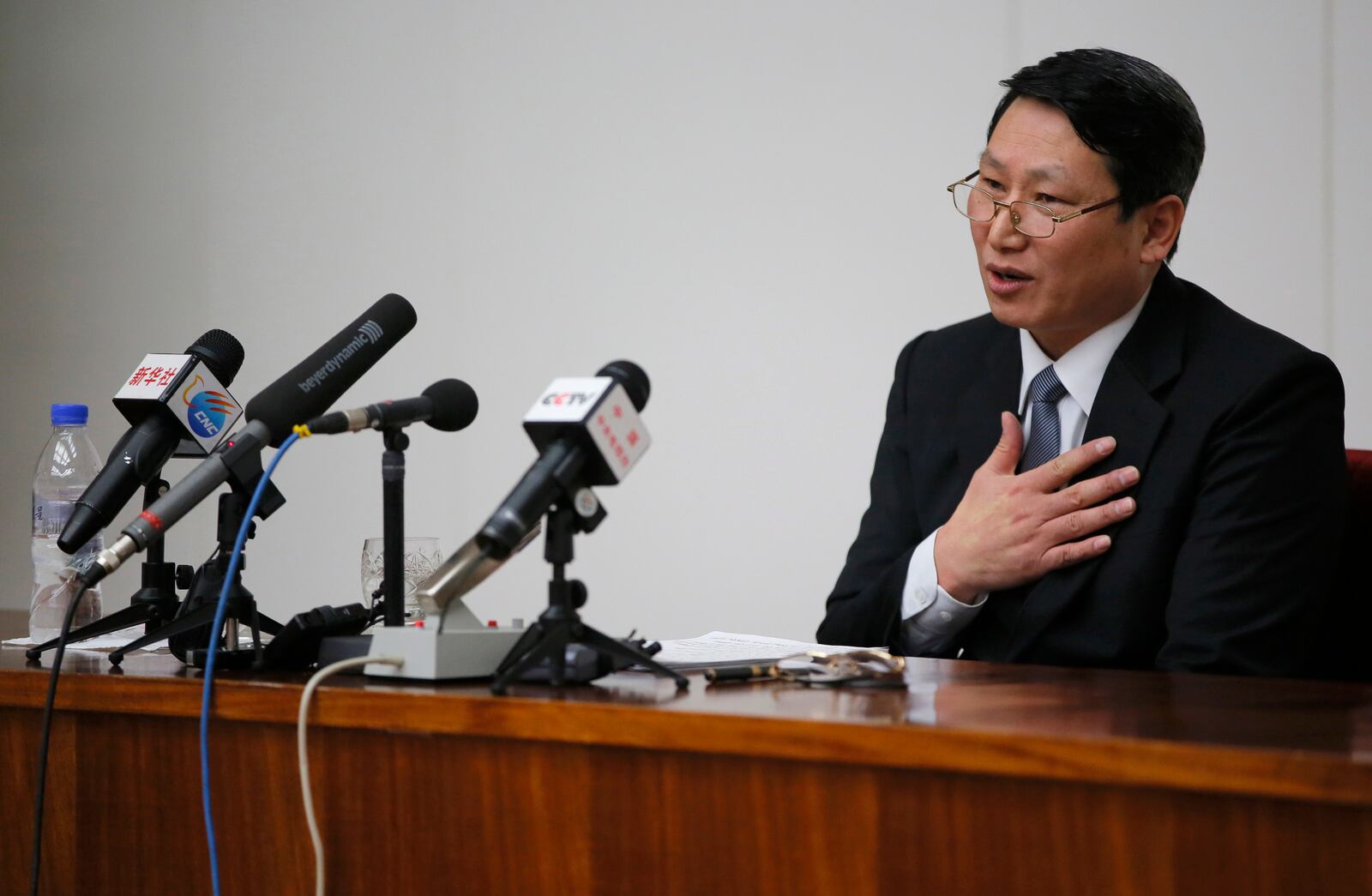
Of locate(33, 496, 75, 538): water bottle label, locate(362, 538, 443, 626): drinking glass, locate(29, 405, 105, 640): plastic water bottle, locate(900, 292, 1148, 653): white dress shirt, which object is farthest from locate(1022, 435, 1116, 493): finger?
locate(33, 496, 75, 538): water bottle label

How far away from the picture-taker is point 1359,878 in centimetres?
71

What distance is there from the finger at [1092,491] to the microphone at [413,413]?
2.32ft

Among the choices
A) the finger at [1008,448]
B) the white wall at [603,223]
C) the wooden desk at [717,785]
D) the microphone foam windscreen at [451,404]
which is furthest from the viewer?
the white wall at [603,223]

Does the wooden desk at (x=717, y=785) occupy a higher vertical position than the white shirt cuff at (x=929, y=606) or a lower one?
lower

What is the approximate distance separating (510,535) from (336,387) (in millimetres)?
326

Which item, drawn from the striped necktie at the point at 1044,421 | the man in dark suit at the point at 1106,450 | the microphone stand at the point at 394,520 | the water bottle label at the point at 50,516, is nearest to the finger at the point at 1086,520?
the man in dark suit at the point at 1106,450

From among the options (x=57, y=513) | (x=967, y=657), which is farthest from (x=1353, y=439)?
(x=57, y=513)

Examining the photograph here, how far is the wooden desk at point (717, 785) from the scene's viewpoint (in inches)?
29.5

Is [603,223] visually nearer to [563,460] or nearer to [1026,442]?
[1026,442]

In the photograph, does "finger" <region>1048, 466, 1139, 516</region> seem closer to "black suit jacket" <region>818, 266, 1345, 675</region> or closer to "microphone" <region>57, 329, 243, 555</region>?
"black suit jacket" <region>818, 266, 1345, 675</region>

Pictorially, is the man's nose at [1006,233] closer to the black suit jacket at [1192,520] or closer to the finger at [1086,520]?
the black suit jacket at [1192,520]

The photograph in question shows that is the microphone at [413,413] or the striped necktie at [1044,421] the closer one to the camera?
the microphone at [413,413]

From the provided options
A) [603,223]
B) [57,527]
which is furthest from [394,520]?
[603,223]

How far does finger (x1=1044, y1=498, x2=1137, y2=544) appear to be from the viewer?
5.00 feet
